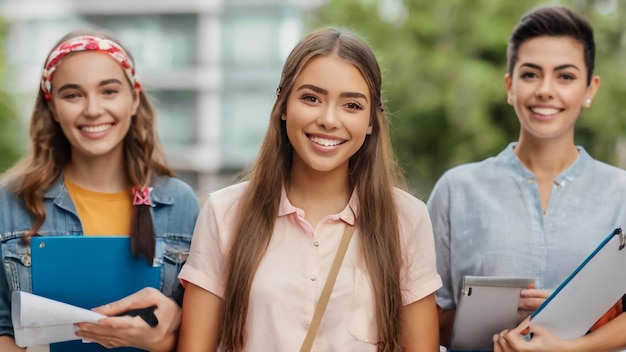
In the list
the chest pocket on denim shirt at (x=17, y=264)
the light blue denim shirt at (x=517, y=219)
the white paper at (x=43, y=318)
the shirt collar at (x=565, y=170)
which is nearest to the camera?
the white paper at (x=43, y=318)

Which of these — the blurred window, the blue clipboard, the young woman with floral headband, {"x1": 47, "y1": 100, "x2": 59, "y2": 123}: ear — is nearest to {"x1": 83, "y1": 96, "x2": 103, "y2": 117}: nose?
the young woman with floral headband

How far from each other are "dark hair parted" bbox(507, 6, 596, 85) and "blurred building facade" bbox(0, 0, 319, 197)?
25615 mm

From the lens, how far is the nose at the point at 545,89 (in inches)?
119

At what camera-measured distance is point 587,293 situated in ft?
8.70

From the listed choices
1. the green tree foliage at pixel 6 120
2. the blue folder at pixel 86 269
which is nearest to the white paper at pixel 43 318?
the blue folder at pixel 86 269

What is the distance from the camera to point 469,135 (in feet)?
45.5

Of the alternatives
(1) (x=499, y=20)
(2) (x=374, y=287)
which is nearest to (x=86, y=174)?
(2) (x=374, y=287)

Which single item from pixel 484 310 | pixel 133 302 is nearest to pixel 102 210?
pixel 133 302

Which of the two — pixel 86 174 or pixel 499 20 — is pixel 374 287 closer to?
pixel 86 174

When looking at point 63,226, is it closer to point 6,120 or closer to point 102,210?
point 102,210

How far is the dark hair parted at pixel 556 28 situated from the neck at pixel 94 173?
1476mm

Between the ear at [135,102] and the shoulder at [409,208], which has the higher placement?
the ear at [135,102]

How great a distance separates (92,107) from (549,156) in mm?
1583

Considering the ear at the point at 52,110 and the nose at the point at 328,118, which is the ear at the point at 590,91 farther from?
the ear at the point at 52,110
